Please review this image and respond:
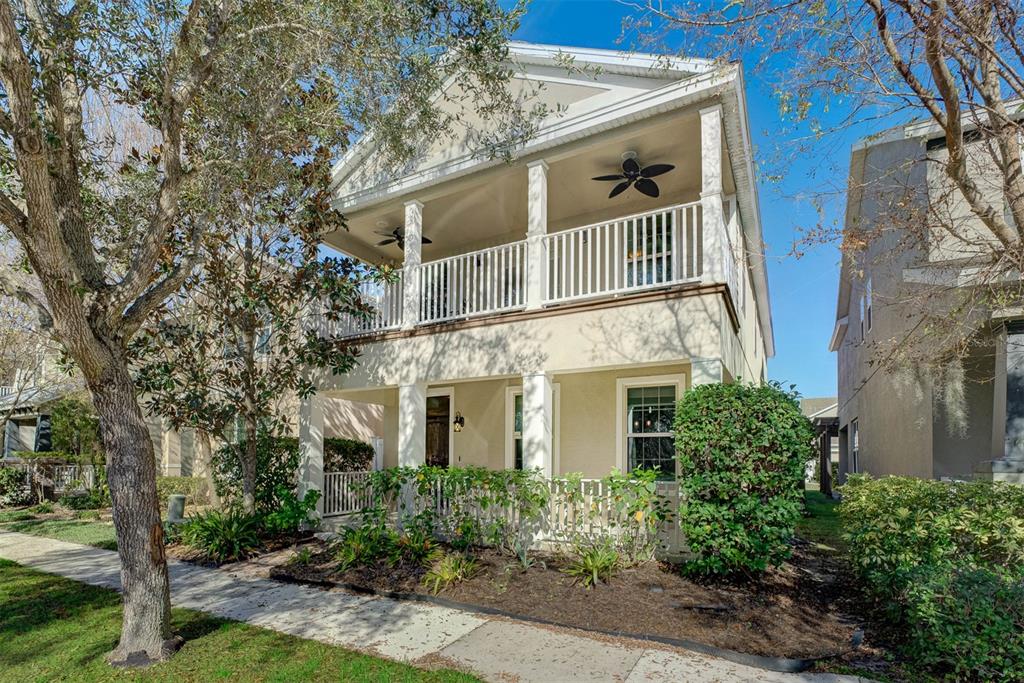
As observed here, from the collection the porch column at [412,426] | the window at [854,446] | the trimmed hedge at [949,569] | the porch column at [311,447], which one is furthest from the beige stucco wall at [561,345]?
the window at [854,446]

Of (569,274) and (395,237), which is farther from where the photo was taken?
(395,237)

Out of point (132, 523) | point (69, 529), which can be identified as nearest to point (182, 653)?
point (132, 523)

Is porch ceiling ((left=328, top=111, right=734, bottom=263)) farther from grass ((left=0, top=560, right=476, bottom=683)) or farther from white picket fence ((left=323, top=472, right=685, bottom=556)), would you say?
grass ((left=0, top=560, right=476, bottom=683))

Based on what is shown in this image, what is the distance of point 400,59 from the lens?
7629 mm

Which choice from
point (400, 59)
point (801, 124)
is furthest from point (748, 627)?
point (400, 59)

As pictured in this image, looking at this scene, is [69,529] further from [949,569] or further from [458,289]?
[949,569]

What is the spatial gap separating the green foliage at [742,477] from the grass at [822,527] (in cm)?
242

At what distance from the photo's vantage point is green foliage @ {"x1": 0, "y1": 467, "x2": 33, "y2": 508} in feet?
50.4

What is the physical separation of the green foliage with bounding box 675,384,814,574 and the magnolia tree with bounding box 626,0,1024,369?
2.09m

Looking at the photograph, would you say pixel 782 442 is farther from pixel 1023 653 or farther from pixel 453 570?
pixel 453 570

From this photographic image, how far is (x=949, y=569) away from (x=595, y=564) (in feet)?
10.5

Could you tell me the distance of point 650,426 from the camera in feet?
31.8

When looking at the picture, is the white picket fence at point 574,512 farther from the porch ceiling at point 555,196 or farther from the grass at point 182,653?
the porch ceiling at point 555,196

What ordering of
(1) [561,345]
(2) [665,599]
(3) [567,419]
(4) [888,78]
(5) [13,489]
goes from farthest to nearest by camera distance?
(5) [13,489] → (3) [567,419] → (1) [561,345] → (2) [665,599] → (4) [888,78]
